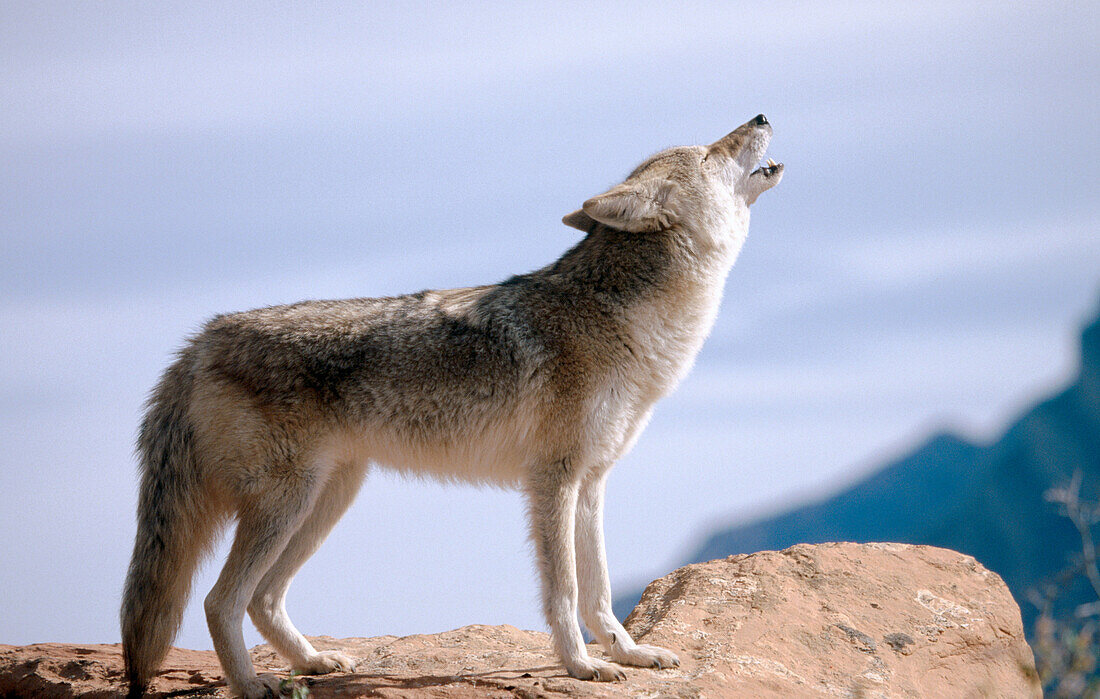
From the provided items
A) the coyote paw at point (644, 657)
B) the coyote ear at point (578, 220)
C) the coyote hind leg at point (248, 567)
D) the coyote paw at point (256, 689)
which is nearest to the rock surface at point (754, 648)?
the coyote paw at point (644, 657)

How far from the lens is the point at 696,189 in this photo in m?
5.98

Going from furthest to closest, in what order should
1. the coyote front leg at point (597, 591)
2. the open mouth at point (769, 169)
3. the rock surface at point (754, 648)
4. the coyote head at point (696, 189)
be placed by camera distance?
the open mouth at point (769, 169), the coyote head at point (696, 189), the coyote front leg at point (597, 591), the rock surface at point (754, 648)

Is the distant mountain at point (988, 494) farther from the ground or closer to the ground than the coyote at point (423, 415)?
closer to the ground

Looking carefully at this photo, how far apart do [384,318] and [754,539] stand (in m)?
55.3

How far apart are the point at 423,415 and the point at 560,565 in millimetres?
1184

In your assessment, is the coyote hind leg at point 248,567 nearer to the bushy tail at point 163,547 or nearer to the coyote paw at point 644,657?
the bushy tail at point 163,547

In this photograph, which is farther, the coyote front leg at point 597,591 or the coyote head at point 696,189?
the coyote head at point 696,189

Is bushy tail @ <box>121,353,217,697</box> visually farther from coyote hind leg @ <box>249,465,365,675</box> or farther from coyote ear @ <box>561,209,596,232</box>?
coyote ear @ <box>561,209,596,232</box>

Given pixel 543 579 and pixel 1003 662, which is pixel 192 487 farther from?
pixel 1003 662

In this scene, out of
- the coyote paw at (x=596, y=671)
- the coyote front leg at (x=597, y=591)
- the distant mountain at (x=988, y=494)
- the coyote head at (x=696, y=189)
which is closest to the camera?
the coyote paw at (x=596, y=671)

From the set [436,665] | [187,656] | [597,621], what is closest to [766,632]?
[597,621]

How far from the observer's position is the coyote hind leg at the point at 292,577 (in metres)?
5.68

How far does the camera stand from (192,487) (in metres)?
5.46

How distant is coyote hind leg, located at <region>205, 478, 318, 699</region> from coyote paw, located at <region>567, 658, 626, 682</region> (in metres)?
1.69
